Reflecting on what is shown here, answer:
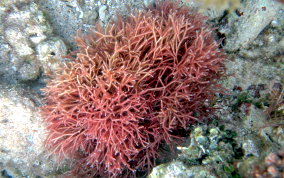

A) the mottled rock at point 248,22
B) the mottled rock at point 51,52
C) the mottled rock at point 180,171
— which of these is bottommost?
the mottled rock at point 180,171

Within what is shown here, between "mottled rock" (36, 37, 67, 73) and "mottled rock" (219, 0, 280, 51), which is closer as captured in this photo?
Result: "mottled rock" (36, 37, 67, 73)

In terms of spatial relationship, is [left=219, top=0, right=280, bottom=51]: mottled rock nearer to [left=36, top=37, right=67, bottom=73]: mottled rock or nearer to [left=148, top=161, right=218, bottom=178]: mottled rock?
[left=148, top=161, right=218, bottom=178]: mottled rock

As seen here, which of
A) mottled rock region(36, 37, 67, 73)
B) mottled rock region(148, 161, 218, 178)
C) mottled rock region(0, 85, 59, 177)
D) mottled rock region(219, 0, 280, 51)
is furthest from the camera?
mottled rock region(219, 0, 280, 51)

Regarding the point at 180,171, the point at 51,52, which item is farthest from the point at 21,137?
the point at 180,171

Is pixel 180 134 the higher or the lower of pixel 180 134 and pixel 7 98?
the lower

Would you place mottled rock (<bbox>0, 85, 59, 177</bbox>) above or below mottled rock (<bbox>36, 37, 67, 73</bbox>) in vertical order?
below

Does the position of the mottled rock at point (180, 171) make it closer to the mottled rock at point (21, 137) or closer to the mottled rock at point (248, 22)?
the mottled rock at point (21, 137)

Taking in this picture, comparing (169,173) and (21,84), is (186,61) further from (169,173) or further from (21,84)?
(21,84)

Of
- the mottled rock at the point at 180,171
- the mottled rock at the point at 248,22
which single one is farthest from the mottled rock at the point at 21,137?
the mottled rock at the point at 248,22

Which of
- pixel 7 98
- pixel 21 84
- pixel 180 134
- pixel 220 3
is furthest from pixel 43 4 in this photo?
pixel 180 134

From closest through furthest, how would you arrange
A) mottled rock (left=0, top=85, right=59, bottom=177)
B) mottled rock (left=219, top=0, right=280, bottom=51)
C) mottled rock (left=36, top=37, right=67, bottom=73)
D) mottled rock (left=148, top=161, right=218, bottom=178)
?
1. mottled rock (left=148, top=161, right=218, bottom=178)
2. mottled rock (left=0, top=85, right=59, bottom=177)
3. mottled rock (left=36, top=37, right=67, bottom=73)
4. mottled rock (left=219, top=0, right=280, bottom=51)

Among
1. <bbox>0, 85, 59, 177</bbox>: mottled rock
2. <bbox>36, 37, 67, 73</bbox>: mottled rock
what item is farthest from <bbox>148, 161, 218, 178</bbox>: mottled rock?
<bbox>36, 37, 67, 73</bbox>: mottled rock
